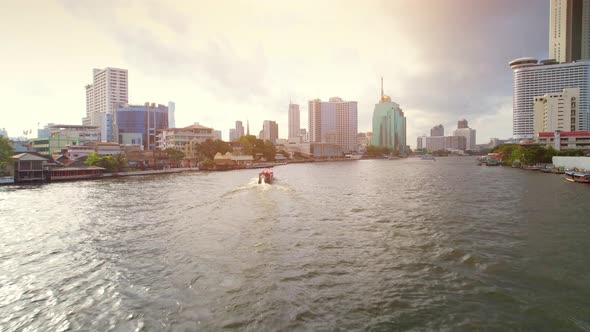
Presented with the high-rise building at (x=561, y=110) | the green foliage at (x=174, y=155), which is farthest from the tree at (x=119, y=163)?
the high-rise building at (x=561, y=110)

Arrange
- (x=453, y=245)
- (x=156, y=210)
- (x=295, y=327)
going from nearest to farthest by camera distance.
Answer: (x=295, y=327), (x=453, y=245), (x=156, y=210)

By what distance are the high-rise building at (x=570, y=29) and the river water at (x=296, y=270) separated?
6776 inches

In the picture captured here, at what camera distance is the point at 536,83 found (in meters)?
134

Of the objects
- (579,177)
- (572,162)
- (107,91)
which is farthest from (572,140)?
(107,91)

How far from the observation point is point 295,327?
25.9 ft

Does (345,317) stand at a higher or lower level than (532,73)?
lower

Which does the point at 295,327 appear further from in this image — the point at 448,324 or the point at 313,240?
the point at 313,240

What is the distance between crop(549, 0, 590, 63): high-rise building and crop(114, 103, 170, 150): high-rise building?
182516 millimetres

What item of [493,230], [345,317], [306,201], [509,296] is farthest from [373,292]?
[306,201]

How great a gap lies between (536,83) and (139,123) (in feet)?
540

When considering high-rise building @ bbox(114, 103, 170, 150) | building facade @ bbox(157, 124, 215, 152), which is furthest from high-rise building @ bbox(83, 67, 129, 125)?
building facade @ bbox(157, 124, 215, 152)

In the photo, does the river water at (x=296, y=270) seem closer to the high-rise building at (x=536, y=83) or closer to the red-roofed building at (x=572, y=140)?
the red-roofed building at (x=572, y=140)

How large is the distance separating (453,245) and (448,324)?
24.2 ft

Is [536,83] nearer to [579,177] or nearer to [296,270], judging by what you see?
[579,177]
